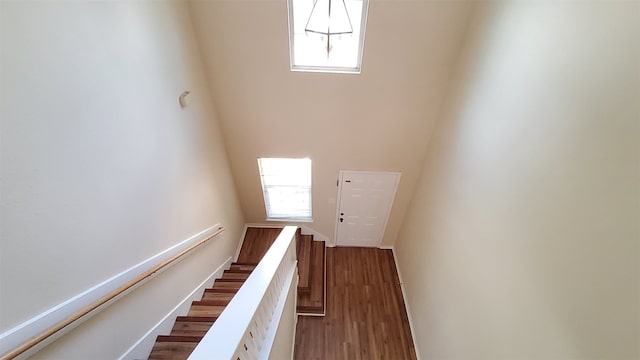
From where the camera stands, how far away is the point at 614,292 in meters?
1.14

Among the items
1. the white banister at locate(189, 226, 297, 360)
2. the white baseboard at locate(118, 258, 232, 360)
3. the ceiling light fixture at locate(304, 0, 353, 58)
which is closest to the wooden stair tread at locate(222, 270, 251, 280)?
the white baseboard at locate(118, 258, 232, 360)

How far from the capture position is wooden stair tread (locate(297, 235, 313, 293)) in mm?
4092

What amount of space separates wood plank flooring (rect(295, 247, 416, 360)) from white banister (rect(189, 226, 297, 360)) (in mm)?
1737

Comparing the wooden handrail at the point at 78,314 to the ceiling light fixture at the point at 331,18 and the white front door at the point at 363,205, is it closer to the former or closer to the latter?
the ceiling light fixture at the point at 331,18

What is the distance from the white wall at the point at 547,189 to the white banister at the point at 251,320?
1.60 meters

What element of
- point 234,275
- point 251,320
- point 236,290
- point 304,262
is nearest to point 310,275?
point 304,262

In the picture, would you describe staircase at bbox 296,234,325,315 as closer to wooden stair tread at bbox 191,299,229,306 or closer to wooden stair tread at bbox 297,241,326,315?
wooden stair tread at bbox 297,241,326,315

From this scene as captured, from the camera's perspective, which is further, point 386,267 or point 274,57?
point 386,267

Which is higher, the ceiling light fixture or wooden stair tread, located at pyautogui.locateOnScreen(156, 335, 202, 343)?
the ceiling light fixture

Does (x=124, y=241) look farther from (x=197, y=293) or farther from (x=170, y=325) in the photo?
(x=197, y=293)

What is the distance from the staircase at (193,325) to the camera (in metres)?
2.15

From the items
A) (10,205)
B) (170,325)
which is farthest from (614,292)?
(170,325)

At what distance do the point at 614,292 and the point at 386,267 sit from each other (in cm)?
392

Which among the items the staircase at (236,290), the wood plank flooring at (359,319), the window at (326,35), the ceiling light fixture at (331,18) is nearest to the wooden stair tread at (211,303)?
the staircase at (236,290)
